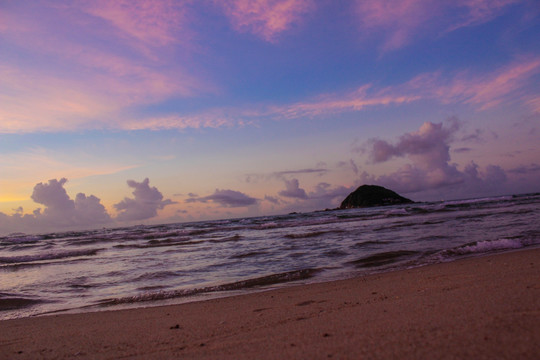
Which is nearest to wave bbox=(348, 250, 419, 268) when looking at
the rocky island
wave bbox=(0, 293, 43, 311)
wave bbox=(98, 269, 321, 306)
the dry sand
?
wave bbox=(98, 269, 321, 306)

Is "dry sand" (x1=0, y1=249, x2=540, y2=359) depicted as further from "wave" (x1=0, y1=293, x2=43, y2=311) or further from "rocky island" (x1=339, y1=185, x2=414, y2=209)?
"rocky island" (x1=339, y1=185, x2=414, y2=209)

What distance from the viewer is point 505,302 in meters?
3.85

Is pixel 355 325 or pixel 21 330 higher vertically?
pixel 355 325

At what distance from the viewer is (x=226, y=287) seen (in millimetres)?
8383

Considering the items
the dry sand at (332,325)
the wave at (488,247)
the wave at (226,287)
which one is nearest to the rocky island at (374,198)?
the wave at (488,247)

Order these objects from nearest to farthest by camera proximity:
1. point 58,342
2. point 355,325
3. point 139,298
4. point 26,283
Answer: point 355,325
point 58,342
point 139,298
point 26,283

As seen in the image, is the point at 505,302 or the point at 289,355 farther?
the point at 505,302

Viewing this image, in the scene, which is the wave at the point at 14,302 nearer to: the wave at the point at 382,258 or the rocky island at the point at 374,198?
the wave at the point at 382,258

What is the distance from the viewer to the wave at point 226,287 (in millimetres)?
7730

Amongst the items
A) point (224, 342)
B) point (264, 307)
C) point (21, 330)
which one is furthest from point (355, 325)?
point (21, 330)

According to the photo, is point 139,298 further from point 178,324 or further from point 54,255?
point 54,255

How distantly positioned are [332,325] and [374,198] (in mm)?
111215

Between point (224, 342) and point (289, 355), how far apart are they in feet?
3.60

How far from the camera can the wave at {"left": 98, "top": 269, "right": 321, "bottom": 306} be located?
25.4 ft
